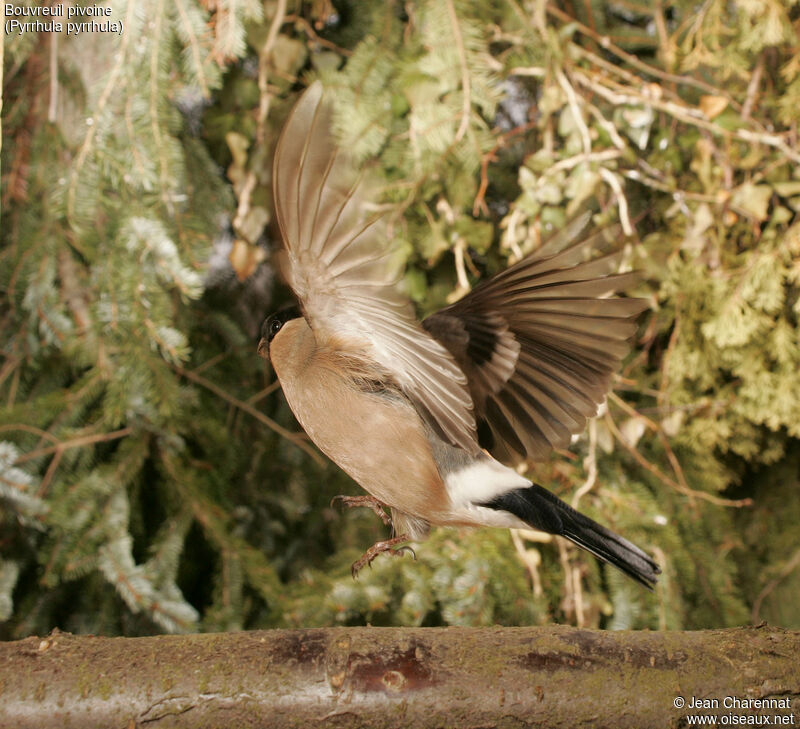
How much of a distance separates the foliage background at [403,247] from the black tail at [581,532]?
326 mm

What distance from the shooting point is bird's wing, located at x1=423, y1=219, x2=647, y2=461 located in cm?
98

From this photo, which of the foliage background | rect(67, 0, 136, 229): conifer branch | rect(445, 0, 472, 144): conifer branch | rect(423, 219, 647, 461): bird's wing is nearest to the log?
rect(423, 219, 647, 461): bird's wing

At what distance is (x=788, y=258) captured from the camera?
1.48 metres

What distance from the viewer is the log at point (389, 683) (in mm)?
804

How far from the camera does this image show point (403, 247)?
4.73ft

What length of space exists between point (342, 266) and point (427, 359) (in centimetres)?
16

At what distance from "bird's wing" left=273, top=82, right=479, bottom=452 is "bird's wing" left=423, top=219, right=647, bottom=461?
139 mm

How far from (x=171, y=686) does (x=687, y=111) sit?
1321 millimetres

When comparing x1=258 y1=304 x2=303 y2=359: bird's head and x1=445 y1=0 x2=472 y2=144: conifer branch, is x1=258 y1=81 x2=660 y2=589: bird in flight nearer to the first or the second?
x1=258 y1=304 x2=303 y2=359: bird's head

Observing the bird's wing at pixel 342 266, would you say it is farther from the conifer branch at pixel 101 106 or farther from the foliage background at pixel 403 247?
the conifer branch at pixel 101 106

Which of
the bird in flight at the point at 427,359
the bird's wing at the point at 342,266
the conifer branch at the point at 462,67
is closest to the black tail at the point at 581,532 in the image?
the bird in flight at the point at 427,359

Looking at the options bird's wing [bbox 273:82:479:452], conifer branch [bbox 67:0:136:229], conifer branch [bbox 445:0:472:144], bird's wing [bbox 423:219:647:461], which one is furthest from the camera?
conifer branch [bbox 445:0:472:144]

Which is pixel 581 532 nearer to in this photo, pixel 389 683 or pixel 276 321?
pixel 389 683

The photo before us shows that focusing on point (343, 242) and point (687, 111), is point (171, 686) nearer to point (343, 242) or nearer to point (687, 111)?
point (343, 242)
